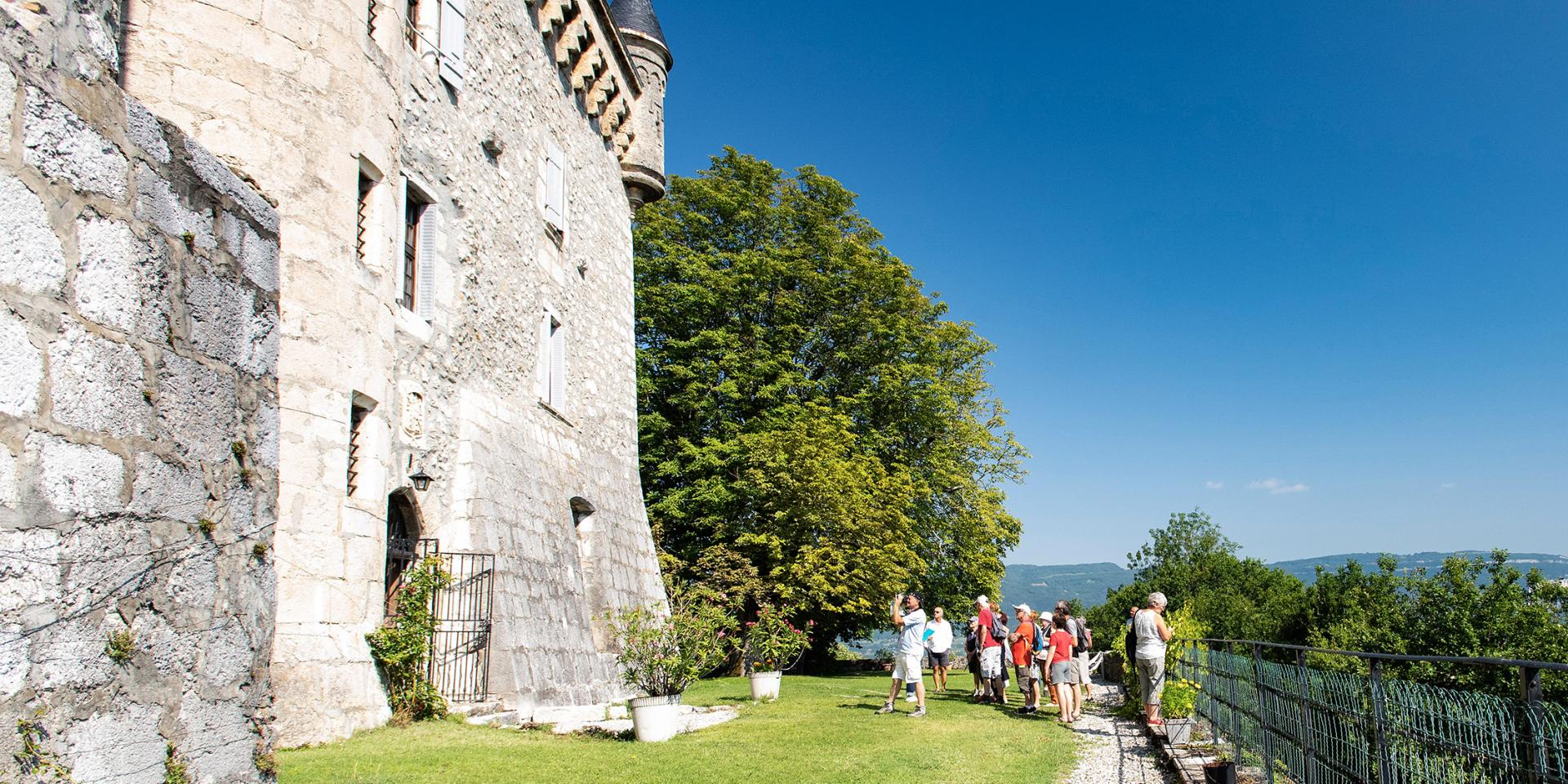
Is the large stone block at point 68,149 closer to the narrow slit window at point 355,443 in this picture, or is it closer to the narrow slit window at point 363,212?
the narrow slit window at point 355,443

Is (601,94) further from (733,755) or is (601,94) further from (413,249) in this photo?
(733,755)

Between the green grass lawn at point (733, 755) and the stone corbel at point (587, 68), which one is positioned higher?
the stone corbel at point (587, 68)

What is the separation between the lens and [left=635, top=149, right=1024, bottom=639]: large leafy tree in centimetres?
2391

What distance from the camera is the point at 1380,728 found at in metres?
4.92

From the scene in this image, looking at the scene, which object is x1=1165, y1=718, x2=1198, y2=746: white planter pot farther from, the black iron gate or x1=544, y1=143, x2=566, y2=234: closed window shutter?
x1=544, y1=143, x2=566, y2=234: closed window shutter

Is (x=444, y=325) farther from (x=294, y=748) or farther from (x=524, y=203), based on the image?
(x=294, y=748)

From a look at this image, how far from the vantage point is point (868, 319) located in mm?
28406

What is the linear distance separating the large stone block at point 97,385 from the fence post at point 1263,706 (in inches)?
299

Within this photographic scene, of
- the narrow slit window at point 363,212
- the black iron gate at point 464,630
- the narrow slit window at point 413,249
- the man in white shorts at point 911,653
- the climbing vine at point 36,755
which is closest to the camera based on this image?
the climbing vine at point 36,755

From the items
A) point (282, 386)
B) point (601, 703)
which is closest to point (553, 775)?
point (282, 386)

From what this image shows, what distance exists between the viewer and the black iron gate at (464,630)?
11.2m

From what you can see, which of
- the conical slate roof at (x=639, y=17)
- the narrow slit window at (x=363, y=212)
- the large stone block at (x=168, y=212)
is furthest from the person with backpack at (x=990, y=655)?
the conical slate roof at (x=639, y=17)

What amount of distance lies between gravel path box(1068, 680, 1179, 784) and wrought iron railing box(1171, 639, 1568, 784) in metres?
0.84

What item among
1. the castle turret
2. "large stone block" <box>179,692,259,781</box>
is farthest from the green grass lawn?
the castle turret
